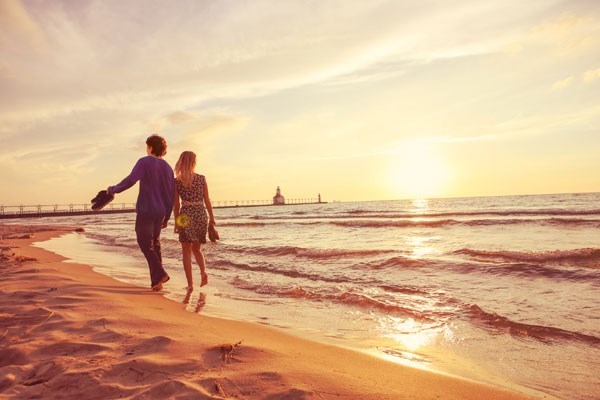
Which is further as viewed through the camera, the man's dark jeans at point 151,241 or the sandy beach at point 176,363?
the man's dark jeans at point 151,241

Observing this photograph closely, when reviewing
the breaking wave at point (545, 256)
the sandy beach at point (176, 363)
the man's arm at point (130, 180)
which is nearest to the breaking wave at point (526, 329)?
the sandy beach at point (176, 363)

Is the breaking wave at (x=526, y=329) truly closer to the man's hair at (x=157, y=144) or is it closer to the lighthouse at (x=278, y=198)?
the man's hair at (x=157, y=144)

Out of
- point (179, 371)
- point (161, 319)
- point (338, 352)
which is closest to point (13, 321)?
point (161, 319)

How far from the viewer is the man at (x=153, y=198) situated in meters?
5.54

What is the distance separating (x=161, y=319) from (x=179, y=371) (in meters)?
1.45

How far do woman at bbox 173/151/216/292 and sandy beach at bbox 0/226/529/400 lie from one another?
2.12m

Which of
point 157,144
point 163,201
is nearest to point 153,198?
point 163,201

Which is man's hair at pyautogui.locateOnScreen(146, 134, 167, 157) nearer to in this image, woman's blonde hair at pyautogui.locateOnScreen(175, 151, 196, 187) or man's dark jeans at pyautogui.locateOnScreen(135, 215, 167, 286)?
woman's blonde hair at pyautogui.locateOnScreen(175, 151, 196, 187)

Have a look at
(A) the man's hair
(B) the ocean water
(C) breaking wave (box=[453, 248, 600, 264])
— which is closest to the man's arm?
(A) the man's hair

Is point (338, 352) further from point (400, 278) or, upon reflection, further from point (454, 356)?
point (400, 278)

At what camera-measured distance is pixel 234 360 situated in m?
2.57

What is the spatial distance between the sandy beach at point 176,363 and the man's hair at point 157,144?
249 cm

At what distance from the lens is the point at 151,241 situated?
5.66m

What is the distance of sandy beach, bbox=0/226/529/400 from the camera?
2.11 metres
